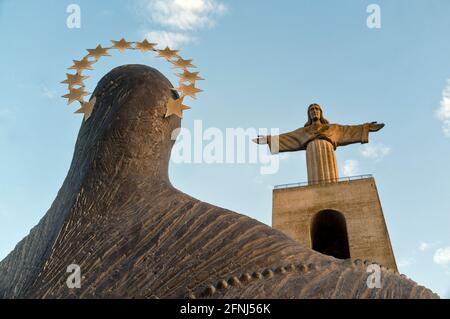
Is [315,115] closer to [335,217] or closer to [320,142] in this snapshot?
[320,142]

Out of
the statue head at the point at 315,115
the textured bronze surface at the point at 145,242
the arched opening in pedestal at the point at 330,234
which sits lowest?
the textured bronze surface at the point at 145,242

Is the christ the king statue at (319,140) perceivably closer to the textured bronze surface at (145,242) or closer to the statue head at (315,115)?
the statue head at (315,115)

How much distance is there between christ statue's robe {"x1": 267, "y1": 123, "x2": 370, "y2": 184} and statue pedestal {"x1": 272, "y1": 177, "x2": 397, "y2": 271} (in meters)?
0.98

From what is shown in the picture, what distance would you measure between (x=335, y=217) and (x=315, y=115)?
3.83 m

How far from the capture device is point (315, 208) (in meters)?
11.9

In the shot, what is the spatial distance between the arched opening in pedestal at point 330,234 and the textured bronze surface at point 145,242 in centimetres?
889

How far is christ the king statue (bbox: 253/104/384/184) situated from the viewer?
13455 mm

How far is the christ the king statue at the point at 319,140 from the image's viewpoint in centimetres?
1345

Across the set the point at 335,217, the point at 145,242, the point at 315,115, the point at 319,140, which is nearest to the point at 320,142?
the point at 319,140

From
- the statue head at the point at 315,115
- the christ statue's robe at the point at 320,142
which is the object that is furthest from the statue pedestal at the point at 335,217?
the statue head at the point at 315,115

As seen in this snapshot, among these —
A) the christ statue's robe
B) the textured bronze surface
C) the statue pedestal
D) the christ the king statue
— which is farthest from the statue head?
the textured bronze surface
